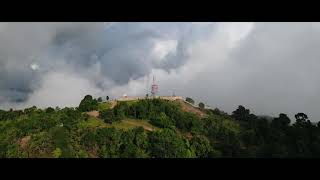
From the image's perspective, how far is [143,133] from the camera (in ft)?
249

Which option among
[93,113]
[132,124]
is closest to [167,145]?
[132,124]

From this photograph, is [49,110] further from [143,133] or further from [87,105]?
[143,133]

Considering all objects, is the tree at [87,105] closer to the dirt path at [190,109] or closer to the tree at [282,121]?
the dirt path at [190,109]

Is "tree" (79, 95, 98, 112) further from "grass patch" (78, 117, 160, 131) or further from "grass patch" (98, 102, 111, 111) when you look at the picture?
"grass patch" (78, 117, 160, 131)

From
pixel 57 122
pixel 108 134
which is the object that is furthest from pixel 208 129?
pixel 57 122

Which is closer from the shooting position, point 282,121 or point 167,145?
point 167,145

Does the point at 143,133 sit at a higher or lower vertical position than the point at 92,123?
lower

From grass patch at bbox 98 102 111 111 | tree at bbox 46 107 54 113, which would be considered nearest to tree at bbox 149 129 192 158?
grass patch at bbox 98 102 111 111

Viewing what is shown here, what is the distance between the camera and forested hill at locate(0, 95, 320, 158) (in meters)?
72.2
